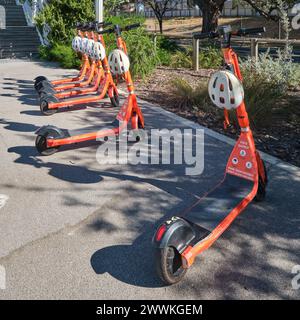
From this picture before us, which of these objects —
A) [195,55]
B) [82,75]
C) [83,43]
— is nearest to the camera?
[83,43]

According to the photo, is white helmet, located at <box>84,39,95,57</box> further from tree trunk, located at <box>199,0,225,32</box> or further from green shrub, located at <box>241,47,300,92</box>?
tree trunk, located at <box>199,0,225,32</box>

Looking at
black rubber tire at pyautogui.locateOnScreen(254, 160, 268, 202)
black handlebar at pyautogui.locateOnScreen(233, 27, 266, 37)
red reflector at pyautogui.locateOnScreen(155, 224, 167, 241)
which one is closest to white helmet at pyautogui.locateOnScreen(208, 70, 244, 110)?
black handlebar at pyautogui.locateOnScreen(233, 27, 266, 37)

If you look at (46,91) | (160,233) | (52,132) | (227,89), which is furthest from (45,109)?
(160,233)

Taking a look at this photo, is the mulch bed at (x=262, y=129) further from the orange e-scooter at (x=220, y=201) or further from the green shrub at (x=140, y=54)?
the orange e-scooter at (x=220, y=201)

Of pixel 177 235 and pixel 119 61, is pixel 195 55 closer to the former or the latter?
pixel 119 61

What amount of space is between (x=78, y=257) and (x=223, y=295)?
110 cm

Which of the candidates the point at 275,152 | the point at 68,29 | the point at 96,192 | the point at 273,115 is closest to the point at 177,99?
the point at 273,115

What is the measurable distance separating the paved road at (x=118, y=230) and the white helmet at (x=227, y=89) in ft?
3.29

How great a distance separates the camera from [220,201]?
10.8ft

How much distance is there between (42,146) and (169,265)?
2.84 metres

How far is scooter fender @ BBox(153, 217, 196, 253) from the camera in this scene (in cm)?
263

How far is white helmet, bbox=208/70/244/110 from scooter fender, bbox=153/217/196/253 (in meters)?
1.06

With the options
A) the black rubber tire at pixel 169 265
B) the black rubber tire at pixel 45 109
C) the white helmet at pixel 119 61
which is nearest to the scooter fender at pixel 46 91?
the black rubber tire at pixel 45 109

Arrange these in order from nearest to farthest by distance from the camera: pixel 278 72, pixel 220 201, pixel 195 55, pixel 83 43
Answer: pixel 220 201, pixel 83 43, pixel 278 72, pixel 195 55
